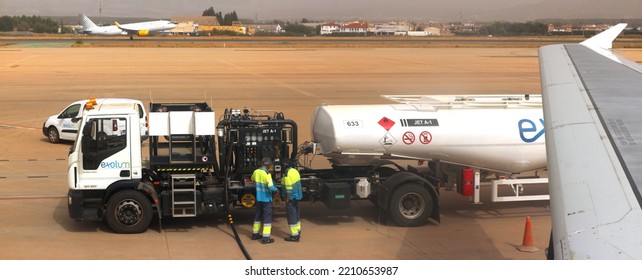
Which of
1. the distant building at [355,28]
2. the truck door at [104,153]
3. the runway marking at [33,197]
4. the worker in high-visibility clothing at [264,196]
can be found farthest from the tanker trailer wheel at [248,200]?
the distant building at [355,28]

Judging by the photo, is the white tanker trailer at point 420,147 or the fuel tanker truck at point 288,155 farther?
the white tanker trailer at point 420,147

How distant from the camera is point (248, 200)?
14992mm

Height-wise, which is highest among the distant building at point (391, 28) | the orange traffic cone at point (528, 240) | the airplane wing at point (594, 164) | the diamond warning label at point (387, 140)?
the distant building at point (391, 28)

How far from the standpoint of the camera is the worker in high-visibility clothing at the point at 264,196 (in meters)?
14.0

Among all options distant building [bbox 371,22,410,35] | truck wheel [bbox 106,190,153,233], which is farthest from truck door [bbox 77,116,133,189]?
distant building [bbox 371,22,410,35]

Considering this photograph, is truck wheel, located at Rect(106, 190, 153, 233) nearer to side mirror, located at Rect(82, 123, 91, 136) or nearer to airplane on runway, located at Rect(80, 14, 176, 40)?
side mirror, located at Rect(82, 123, 91, 136)

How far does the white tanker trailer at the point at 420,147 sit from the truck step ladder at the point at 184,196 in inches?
98.0

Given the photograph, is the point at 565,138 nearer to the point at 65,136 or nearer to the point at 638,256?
the point at 638,256

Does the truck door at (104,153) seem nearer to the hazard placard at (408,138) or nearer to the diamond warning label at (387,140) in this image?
the diamond warning label at (387,140)

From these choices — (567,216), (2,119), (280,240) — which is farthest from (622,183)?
(2,119)

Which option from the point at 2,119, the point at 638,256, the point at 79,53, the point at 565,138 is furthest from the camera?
the point at 79,53

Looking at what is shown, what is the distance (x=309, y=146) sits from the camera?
16.2 m

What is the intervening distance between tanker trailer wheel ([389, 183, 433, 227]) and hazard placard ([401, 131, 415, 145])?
36.1 inches

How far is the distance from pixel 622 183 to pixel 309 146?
1076 centimetres
